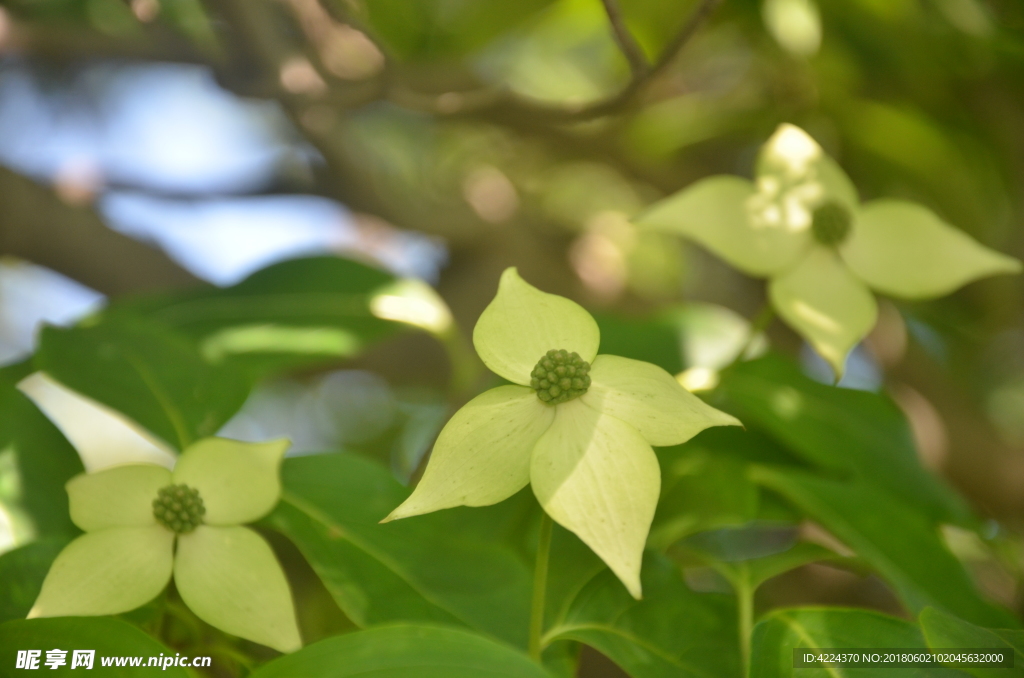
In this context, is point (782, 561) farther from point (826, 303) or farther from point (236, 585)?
point (236, 585)

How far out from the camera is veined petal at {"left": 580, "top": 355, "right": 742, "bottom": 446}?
0.29 meters

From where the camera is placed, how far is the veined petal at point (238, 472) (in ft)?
1.18

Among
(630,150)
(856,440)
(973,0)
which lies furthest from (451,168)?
(856,440)

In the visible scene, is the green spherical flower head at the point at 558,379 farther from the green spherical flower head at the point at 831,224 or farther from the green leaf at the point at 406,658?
the green spherical flower head at the point at 831,224

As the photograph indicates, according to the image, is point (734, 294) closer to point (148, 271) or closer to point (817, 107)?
point (817, 107)

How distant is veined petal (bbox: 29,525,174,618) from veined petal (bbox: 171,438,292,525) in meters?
0.03

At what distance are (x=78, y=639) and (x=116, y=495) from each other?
7cm

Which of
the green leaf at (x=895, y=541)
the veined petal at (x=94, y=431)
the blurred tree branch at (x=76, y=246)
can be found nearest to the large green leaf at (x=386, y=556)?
the green leaf at (x=895, y=541)

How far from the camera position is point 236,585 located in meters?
0.34

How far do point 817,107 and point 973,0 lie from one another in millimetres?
230

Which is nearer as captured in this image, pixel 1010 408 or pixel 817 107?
pixel 817 107

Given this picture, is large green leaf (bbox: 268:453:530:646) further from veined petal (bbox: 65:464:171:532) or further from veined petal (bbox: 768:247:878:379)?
veined petal (bbox: 768:247:878:379)

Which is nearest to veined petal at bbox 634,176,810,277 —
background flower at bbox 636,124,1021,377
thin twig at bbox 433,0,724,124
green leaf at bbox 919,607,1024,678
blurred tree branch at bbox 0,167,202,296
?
background flower at bbox 636,124,1021,377

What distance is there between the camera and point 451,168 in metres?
1.24
